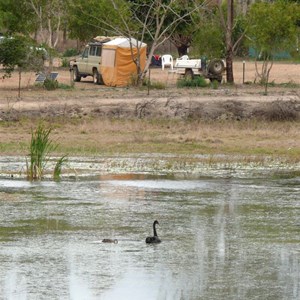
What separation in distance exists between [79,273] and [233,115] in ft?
72.3

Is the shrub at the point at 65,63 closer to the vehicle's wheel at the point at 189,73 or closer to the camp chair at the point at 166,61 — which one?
the camp chair at the point at 166,61

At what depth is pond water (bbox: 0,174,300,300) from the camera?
13.8 metres

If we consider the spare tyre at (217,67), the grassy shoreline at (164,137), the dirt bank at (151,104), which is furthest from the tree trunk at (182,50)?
the grassy shoreline at (164,137)

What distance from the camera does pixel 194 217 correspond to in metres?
19.5

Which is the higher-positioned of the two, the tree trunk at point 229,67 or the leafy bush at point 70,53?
the tree trunk at point 229,67

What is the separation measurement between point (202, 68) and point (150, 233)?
108ft

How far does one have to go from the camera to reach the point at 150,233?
17.8 metres

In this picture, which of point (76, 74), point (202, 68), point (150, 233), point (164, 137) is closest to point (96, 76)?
point (76, 74)

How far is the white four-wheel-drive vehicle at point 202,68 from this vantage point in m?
48.1

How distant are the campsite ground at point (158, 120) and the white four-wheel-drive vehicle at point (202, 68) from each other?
6837mm

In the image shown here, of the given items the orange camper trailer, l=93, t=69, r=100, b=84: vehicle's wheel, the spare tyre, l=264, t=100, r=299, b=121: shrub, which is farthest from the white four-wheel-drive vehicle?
l=264, t=100, r=299, b=121: shrub

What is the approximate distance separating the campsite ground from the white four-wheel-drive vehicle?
684 cm

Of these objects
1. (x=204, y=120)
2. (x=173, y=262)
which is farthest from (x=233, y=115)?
(x=173, y=262)

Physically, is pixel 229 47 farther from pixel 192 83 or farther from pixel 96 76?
pixel 96 76
